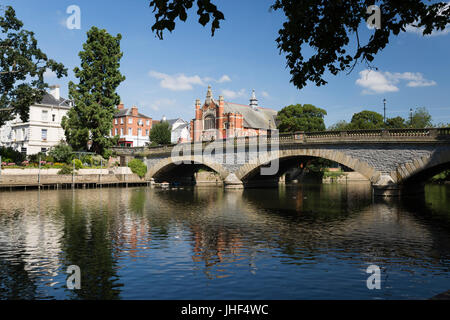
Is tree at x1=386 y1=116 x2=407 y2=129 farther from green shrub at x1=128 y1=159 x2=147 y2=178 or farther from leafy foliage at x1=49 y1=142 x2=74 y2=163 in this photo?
leafy foliage at x1=49 y1=142 x2=74 y2=163

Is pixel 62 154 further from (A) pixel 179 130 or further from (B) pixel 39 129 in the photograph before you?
(A) pixel 179 130

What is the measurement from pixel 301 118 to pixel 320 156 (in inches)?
1572

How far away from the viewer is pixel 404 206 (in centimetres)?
2861

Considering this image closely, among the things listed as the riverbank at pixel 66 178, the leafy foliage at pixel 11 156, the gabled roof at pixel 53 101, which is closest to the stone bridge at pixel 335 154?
the riverbank at pixel 66 178

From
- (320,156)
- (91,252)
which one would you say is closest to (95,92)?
(320,156)

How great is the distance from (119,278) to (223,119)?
75727 mm

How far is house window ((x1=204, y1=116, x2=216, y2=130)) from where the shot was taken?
88.2 m

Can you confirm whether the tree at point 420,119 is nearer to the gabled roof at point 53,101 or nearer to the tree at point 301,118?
the tree at point 301,118

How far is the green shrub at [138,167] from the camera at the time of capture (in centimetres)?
6128

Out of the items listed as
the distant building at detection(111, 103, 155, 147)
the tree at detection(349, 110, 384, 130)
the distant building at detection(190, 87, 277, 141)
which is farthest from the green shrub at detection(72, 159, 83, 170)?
the tree at detection(349, 110, 384, 130)

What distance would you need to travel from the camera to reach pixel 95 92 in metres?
55.8
